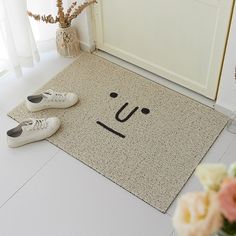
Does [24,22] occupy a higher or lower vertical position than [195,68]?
higher

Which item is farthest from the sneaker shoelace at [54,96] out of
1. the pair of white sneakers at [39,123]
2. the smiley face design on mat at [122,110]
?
the smiley face design on mat at [122,110]

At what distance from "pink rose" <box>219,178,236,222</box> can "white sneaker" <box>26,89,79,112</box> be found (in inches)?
58.8

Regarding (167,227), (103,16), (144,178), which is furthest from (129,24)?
(167,227)

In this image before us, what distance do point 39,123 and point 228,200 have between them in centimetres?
142

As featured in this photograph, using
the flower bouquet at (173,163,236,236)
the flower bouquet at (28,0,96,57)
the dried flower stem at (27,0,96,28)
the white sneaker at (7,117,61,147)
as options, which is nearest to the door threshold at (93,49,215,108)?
the flower bouquet at (28,0,96,57)

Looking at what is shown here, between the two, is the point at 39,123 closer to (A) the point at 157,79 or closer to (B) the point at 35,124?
(B) the point at 35,124

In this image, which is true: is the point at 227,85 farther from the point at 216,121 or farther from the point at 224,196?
the point at 224,196

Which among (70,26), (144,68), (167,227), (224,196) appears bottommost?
(167,227)

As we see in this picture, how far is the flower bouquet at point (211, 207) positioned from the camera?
2.24 ft

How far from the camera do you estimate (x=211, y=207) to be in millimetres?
694

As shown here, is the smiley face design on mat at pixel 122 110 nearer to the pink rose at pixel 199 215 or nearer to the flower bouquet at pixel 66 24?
the flower bouquet at pixel 66 24

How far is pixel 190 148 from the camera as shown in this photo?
191 cm

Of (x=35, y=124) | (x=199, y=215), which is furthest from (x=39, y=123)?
(x=199, y=215)

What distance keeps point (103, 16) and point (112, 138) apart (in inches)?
27.7
